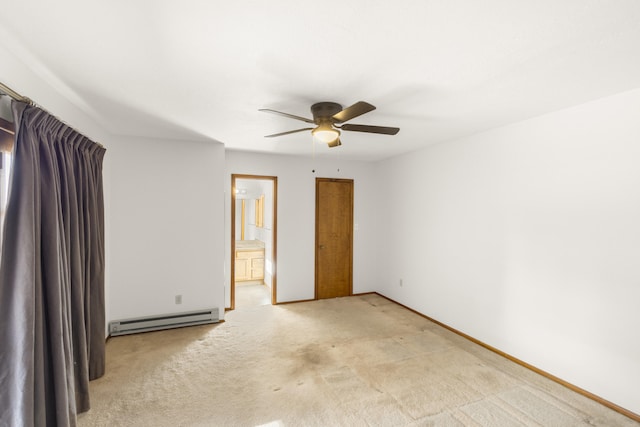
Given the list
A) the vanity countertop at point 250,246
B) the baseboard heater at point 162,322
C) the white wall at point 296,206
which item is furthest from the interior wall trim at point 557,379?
the vanity countertop at point 250,246

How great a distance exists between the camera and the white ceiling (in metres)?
1.36

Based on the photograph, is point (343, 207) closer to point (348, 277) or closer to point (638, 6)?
point (348, 277)

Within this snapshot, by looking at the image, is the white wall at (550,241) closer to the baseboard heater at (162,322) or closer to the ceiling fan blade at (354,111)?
the ceiling fan blade at (354,111)

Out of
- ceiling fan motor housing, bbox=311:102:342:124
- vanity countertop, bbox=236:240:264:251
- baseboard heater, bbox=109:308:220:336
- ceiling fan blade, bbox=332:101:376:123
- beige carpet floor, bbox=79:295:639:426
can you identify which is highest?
ceiling fan motor housing, bbox=311:102:342:124

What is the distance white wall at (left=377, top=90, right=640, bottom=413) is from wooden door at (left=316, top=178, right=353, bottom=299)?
154 cm

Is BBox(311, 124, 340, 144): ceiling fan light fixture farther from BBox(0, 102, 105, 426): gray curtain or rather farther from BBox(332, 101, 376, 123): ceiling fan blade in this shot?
BBox(0, 102, 105, 426): gray curtain

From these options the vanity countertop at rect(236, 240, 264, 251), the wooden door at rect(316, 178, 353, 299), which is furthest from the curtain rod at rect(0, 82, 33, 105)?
the vanity countertop at rect(236, 240, 264, 251)

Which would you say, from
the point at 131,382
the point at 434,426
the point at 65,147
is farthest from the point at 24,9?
the point at 434,426

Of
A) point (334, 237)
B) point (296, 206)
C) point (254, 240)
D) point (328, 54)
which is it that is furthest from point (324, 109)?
point (254, 240)

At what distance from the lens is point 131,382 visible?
2.56 meters

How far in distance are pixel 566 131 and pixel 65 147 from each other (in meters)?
4.07

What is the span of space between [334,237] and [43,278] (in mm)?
3849

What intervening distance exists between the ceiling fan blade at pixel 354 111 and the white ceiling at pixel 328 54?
18 centimetres

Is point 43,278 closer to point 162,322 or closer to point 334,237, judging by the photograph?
point 162,322
